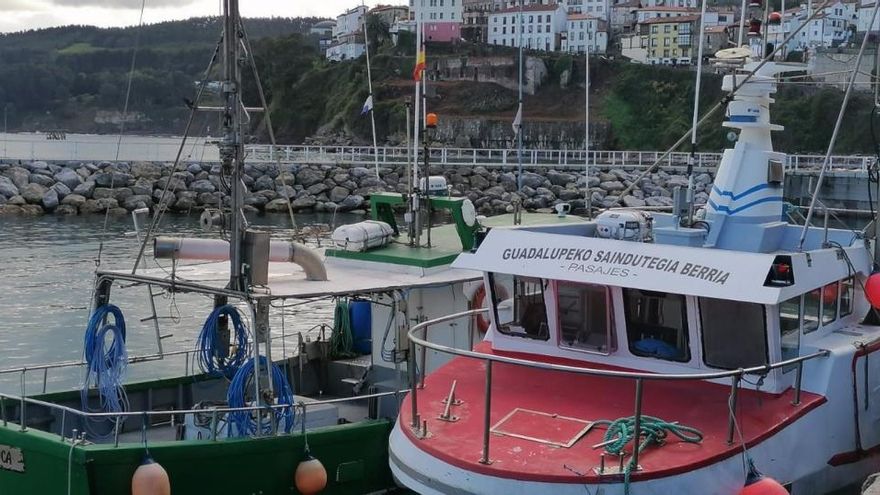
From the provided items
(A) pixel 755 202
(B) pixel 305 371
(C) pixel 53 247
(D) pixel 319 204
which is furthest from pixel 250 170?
(A) pixel 755 202

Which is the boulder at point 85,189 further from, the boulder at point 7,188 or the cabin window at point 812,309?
the cabin window at point 812,309

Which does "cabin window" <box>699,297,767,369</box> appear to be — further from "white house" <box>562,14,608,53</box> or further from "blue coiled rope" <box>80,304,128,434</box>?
"white house" <box>562,14,608,53</box>

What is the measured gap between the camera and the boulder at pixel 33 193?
1736 inches

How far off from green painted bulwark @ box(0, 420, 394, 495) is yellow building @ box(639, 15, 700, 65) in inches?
3696

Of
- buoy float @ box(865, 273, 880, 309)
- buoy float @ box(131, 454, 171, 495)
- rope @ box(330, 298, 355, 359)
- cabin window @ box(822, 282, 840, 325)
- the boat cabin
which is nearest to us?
the boat cabin

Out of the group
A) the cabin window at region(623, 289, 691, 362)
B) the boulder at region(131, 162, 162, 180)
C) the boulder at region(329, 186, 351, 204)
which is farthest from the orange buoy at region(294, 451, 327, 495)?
the boulder at region(131, 162, 162, 180)

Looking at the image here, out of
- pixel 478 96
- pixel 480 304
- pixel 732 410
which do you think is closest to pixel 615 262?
pixel 732 410

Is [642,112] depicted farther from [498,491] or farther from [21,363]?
[498,491]

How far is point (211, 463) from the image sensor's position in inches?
425

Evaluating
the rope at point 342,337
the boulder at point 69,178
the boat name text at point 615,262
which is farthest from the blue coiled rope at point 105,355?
the boulder at point 69,178

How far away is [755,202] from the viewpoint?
1120 centimetres

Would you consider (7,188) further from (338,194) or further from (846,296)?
(846,296)

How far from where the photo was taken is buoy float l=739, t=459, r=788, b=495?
320 inches

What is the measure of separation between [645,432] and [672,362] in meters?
1.49
